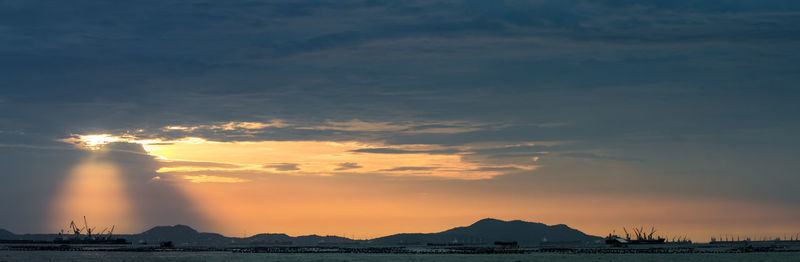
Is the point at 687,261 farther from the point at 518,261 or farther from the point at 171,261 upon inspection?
the point at 171,261

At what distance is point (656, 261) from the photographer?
654ft

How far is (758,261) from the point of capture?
632 ft

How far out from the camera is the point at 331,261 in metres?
Answer: 195


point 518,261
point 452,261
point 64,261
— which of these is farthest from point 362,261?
point 64,261

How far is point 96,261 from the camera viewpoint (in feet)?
637

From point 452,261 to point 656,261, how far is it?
172ft

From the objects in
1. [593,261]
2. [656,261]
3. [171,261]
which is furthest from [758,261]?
[171,261]

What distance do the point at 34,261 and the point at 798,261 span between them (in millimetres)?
187999

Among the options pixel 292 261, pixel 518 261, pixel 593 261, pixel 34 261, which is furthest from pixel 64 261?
pixel 593 261

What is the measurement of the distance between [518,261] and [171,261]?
285 feet

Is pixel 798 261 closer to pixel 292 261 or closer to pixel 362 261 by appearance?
pixel 362 261

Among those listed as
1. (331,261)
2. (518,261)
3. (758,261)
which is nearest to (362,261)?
(331,261)

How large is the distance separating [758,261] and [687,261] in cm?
1654

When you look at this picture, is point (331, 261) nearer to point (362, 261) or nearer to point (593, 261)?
point (362, 261)
